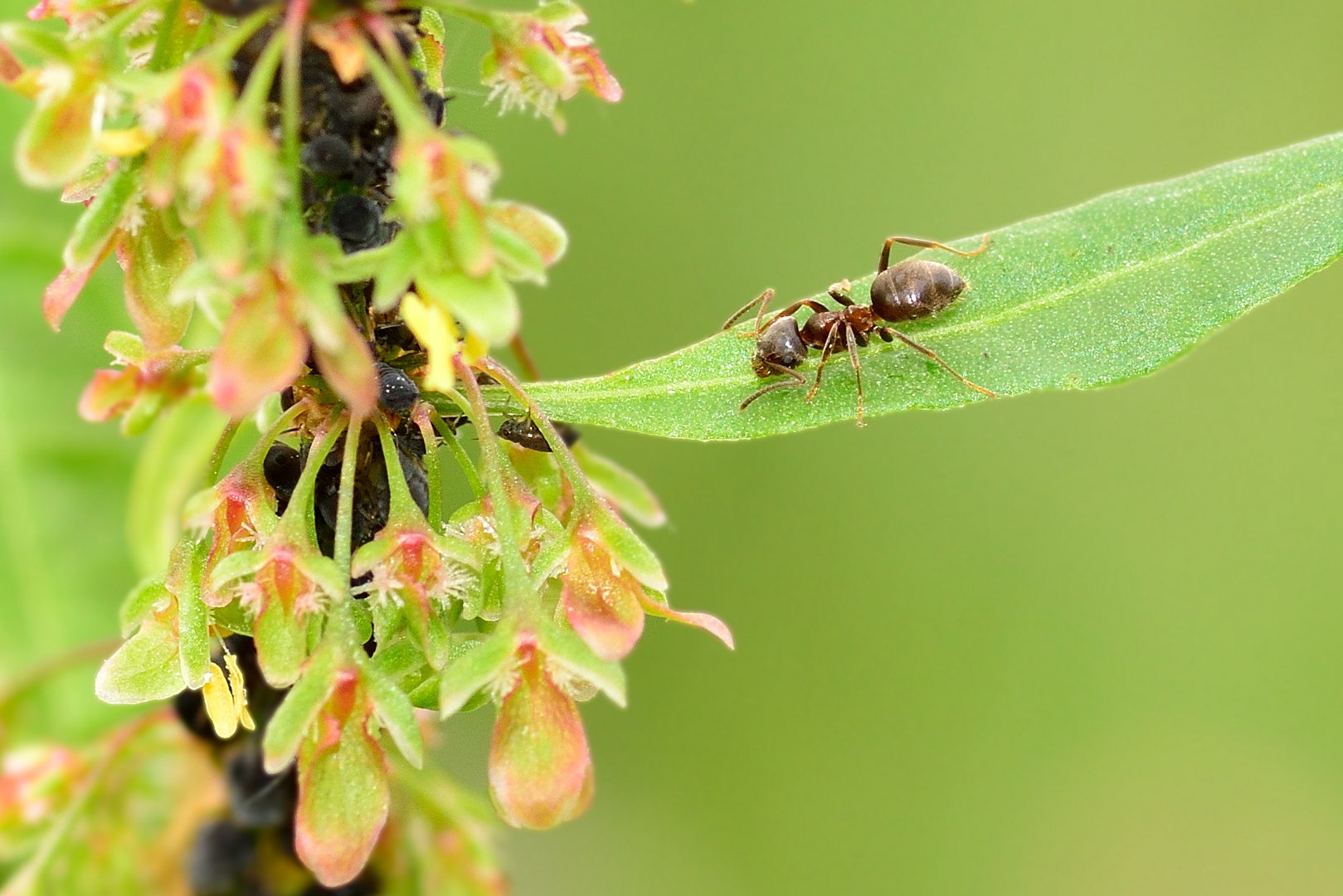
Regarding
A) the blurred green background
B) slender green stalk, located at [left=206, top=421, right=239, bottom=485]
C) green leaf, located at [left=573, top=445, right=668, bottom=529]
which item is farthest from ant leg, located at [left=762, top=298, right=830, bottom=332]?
the blurred green background

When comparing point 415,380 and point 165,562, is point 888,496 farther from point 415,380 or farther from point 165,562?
point 415,380

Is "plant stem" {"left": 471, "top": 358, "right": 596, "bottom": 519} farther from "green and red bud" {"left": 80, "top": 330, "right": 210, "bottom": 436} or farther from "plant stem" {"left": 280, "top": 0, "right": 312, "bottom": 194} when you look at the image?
"green and red bud" {"left": 80, "top": 330, "right": 210, "bottom": 436}

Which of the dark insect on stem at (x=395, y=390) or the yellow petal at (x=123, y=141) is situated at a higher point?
the yellow petal at (x=123, y=141)

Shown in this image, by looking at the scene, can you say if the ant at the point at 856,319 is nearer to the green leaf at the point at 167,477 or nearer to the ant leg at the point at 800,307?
the ant leg at the point at 800,307

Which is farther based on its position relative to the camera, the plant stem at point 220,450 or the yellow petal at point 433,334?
the plant stem at point 220,450

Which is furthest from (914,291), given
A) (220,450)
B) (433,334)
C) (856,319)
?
(220,450)

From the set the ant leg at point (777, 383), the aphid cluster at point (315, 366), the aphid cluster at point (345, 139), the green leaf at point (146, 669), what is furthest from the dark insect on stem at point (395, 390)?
the ant leg at point (777, 383)

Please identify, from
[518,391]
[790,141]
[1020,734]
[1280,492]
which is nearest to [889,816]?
[1020,734]
